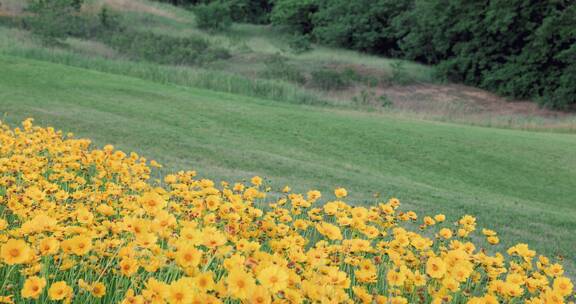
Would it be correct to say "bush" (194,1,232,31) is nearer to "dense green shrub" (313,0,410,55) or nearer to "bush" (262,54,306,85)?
"dense green shrub" (313,0,410,55)

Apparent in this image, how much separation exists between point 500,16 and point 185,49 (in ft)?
54.2

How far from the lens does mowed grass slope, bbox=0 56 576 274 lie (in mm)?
7082

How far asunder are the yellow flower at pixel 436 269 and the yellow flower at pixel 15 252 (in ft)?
5.13

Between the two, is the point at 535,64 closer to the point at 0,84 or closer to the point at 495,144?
the point at 495,144

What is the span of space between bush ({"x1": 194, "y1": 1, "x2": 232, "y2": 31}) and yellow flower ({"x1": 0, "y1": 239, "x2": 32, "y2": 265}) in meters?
33.2

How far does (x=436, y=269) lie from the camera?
7.57 ft

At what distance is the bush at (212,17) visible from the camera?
110ft

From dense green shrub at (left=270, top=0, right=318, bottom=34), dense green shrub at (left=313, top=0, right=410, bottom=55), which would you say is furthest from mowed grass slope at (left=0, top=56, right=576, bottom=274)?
dense green shrub at (left=270, top=0, right=318, bottom=34)

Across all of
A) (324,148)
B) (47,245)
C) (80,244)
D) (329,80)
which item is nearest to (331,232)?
(80,244)

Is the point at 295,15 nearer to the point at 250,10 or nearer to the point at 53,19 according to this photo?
the point at 250,10

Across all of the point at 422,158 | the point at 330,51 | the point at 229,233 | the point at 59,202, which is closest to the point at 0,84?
the point at 422,158

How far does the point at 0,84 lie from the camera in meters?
11.6

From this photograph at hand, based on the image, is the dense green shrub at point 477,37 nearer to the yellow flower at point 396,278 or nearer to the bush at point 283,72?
the bush at point 283,72

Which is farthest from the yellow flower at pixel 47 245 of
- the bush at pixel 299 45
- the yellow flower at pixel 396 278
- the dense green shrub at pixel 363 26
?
the dense green shrub at pixel 363 26
